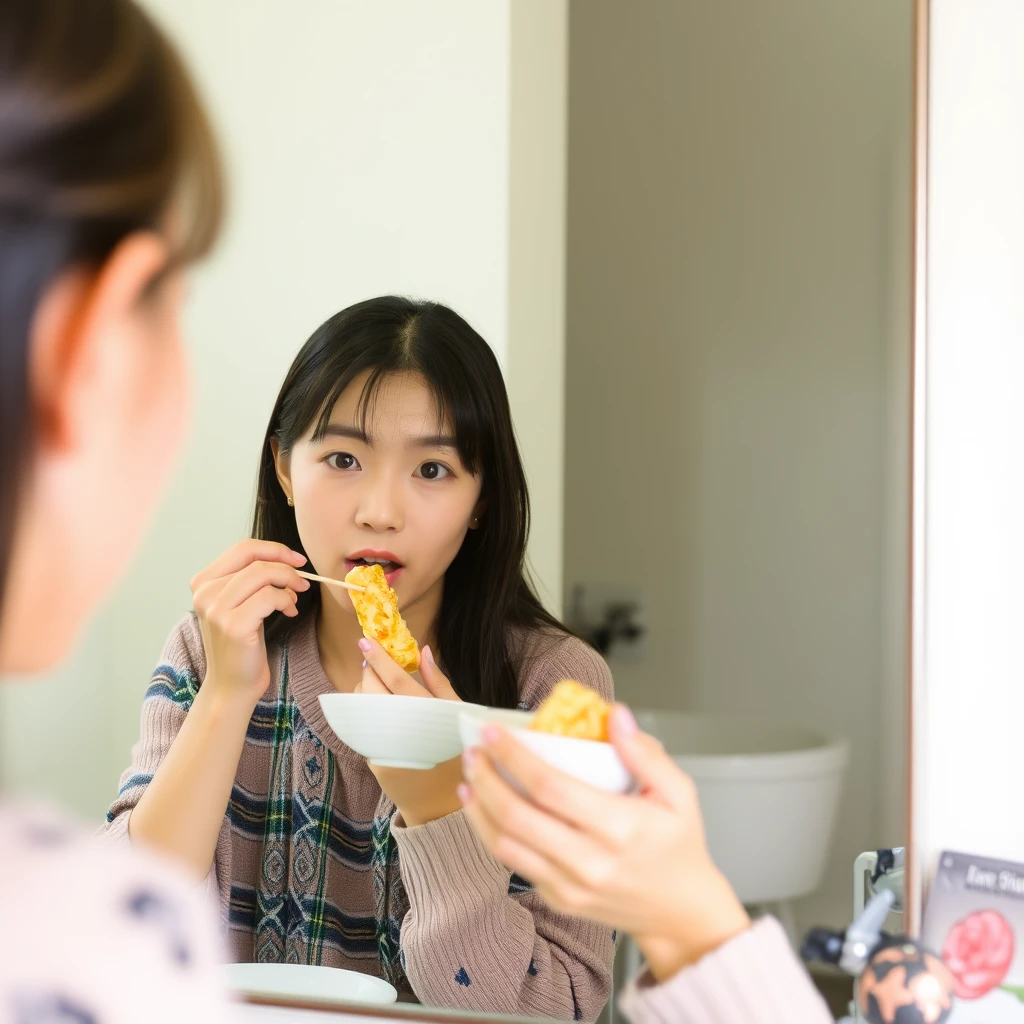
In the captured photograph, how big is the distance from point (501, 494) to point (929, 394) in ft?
1.20

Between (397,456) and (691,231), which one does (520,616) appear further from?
(691,231)

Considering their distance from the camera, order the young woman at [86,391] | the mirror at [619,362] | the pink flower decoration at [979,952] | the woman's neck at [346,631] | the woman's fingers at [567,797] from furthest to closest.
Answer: the woman's neck at [346,631]
the mirror at [619,362]
the pink flower decoration at [979,952]
the woman's fingers at [567,797]
the young woman at [86,391]

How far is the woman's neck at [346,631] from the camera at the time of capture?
38.1 inches

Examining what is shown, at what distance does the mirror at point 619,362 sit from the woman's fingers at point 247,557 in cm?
3

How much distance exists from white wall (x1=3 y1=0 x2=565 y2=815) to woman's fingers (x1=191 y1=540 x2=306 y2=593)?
33mm

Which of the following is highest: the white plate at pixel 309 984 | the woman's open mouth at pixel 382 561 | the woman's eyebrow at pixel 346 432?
the woman's eyebrow at pixel 346 432

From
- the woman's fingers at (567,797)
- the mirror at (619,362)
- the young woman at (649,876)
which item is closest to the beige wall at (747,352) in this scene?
the mirror at (619,362)

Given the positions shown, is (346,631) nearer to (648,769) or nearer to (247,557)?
(247,557)

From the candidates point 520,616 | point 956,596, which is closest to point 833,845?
point 956,596

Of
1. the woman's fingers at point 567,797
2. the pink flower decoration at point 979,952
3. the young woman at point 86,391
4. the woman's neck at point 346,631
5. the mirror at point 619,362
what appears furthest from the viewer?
the woman's neck at point 346,631

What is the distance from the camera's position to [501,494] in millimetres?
950

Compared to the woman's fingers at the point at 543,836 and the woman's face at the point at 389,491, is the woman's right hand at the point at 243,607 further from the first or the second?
the woman's fingers at the point at 543,836

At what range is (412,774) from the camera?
821 millimetres

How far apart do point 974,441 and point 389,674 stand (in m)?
0.49
